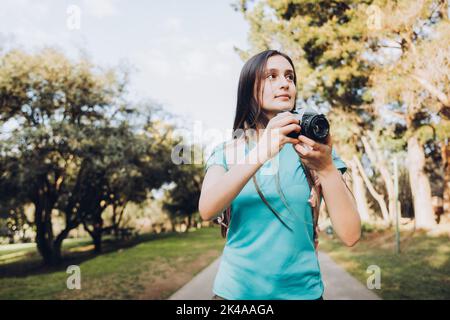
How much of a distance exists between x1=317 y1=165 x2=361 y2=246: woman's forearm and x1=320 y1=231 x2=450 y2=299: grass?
7120 millimetres

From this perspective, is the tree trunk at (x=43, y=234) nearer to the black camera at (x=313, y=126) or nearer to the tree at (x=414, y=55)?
the tree at (x=414, y=55)

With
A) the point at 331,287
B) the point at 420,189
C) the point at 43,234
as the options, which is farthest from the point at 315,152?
the point at 420,189

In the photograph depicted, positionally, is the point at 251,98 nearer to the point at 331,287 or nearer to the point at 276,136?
the point at 276,136

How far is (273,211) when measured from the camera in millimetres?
1370

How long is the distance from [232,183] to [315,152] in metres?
0.32

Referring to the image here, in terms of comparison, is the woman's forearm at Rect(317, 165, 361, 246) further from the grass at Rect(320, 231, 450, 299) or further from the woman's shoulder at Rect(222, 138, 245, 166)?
the grass at Rect(320, 231, 450, 299)

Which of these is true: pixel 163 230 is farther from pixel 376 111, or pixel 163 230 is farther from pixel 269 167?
pixel 269 167

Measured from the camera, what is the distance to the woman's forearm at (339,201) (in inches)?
56.0

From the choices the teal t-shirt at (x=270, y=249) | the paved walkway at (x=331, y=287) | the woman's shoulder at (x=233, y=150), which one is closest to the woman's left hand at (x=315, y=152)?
the teal t-shirt at (x=270, y=249)

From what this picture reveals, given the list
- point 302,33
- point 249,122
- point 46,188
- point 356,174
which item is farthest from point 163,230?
point 249,122

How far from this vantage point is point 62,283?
487 inches

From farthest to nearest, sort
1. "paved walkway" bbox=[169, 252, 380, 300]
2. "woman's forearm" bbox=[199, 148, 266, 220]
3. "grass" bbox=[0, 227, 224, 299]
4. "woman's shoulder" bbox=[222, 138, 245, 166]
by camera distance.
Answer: "grass" bbox=[0, 227, 224, 299] → "paved walkway" bbox=[169, 252, 380, 300] → "woman's shoulder" bbox=[222, 138, 245, 166] → "woman's forearm" bbox=[199, 148, 266, 220]

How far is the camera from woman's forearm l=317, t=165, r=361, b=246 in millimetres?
1423

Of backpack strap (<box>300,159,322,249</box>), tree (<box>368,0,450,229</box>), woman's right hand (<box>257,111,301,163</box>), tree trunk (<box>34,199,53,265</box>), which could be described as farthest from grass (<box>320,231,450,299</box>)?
tree trunk (<box>34,199,53,265</box>)
